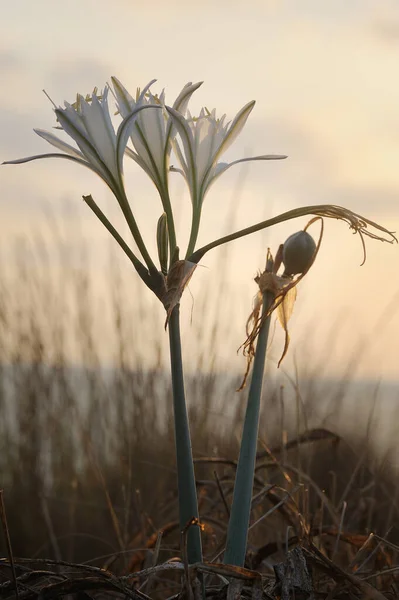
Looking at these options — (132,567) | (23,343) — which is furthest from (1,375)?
(132,567)

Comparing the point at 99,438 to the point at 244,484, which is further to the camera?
the point at 99,438

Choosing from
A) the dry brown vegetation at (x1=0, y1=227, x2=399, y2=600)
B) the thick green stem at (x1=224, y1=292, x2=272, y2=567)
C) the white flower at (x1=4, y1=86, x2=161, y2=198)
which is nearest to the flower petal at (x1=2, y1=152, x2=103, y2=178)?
the white flower at (x1=4, y1=86, x2=161, y2=198)

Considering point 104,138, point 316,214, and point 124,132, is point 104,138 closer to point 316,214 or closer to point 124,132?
point 124,132

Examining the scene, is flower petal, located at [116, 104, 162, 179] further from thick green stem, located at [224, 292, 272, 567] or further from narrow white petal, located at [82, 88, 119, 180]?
thick green stem, located at [224, 292, 272, 567]

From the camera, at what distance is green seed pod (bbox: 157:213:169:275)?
0.65m

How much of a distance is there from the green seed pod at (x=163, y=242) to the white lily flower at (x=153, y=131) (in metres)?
0.03

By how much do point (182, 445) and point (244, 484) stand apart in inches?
2.7

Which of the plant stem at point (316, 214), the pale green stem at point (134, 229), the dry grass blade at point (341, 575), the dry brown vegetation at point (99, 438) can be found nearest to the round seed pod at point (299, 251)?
the plant stem at point (316, 214)

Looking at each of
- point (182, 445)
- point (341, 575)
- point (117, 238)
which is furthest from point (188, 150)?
point (341, 575)

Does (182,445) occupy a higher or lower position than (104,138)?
lower

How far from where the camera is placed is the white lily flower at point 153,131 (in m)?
0.66

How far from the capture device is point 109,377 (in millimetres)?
2223

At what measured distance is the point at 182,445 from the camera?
63cm

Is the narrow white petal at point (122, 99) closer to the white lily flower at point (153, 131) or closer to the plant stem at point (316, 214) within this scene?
the white lily flower at point (153, 131)
